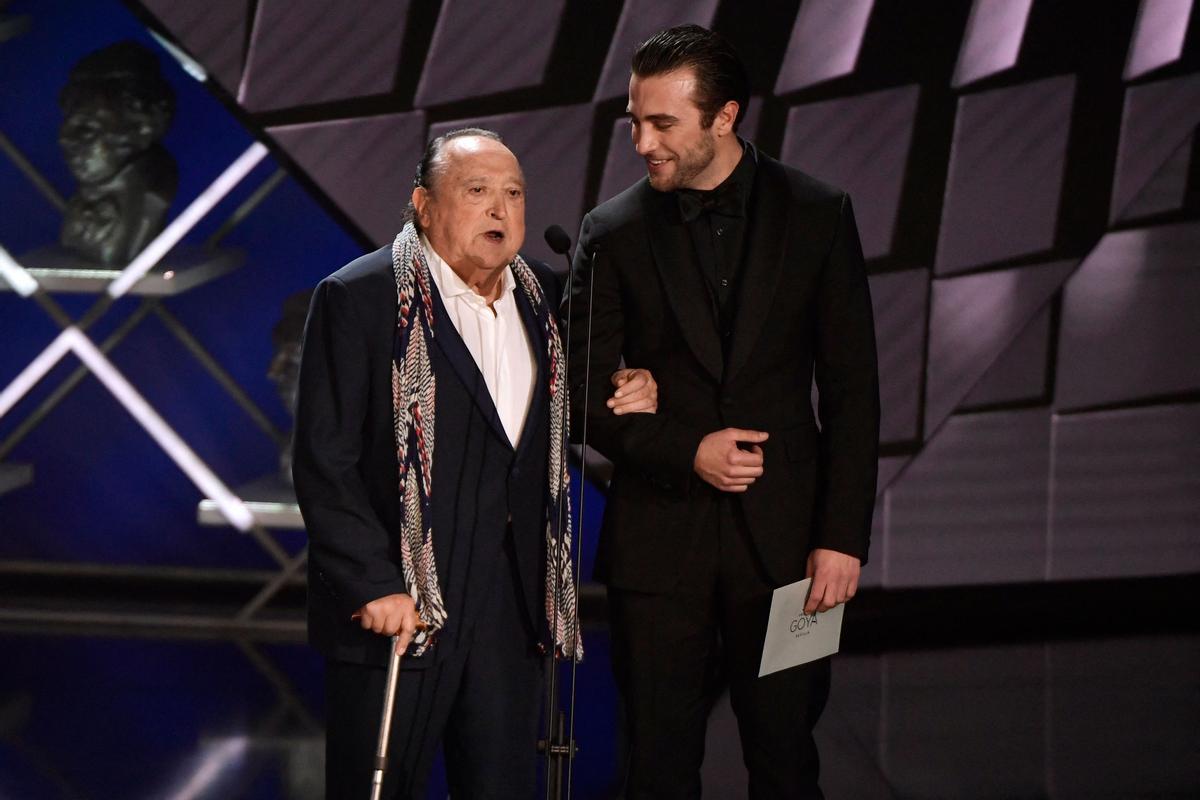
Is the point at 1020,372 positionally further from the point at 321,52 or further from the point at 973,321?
the point at 321,52

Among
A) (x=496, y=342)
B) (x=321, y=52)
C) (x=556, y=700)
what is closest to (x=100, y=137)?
(x=321, y=52)

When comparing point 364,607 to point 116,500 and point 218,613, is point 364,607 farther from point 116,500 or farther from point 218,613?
point 116,500

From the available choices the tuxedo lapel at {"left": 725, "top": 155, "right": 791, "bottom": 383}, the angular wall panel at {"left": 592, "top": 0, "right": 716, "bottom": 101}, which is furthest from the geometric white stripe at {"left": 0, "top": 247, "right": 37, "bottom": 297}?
the tuxedo lapel at {"left": 725, "top": 155, "right": 791, "bottom": 383}

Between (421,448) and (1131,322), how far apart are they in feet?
9.88

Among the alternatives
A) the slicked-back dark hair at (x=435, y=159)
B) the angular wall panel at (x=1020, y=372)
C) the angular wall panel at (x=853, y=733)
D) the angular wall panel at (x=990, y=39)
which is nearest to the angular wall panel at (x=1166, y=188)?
the angular wall panel at (x=1020, y=372)

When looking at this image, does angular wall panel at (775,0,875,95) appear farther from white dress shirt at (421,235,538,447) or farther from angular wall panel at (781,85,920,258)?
white dress shirt at (421,235,538,447)

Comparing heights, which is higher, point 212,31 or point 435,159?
point 212,31

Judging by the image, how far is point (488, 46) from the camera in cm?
404

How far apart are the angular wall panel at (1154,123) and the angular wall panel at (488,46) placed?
1.60 m

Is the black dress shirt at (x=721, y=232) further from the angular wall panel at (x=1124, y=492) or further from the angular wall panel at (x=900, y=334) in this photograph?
the angular wall panel at (x=1124, y=492)

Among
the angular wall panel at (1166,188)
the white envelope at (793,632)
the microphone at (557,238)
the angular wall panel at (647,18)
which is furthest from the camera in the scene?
the angular wall panel at (1166,188)

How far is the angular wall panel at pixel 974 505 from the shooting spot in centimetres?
426

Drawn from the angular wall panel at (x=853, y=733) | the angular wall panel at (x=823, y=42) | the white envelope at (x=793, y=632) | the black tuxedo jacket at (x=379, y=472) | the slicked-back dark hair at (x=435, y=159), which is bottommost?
the angular wall panel at (x=853, y=733)

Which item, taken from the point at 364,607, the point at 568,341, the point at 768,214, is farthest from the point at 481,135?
the point at 364,607
